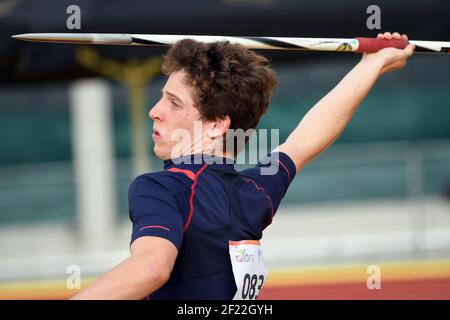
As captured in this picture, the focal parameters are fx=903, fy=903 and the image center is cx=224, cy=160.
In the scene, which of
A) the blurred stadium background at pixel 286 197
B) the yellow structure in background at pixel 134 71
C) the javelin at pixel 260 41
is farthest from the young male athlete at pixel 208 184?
the yellow structure in background at pixel 134 71

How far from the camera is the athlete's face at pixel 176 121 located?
9.04ft

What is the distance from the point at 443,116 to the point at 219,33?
6.82 m

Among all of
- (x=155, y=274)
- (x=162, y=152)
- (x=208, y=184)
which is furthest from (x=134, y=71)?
(x=155, y=274)

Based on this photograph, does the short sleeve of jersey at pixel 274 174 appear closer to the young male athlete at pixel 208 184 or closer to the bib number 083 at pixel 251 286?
the young male athlete at pixel 208 184

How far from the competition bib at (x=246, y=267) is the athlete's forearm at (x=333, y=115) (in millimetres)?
562

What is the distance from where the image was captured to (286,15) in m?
6.09

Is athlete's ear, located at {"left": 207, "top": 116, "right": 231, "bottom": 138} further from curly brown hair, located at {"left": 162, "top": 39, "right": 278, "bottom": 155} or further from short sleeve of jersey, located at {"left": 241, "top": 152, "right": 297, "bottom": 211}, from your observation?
short sleeve of jersey, located at {"left": 241, "top": 152, "right": 297, "bottom": 211}

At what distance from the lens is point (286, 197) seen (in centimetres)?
876

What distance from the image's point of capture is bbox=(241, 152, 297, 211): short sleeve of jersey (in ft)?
9.65

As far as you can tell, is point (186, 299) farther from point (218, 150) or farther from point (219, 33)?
point (219, 33)

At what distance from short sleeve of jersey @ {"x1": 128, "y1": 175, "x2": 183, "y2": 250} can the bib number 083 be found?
363 millimetres

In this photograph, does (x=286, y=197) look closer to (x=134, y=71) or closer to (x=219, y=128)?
(x=134, y=71)

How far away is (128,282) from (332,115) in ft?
4.23

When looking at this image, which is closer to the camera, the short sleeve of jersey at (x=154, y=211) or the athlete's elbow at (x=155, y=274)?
the athlete's elbow at (x=155, y=274)
